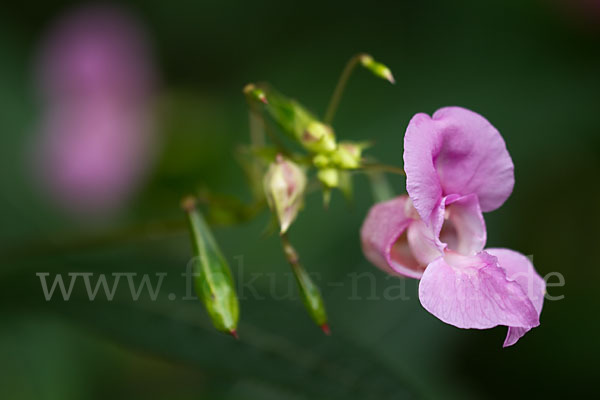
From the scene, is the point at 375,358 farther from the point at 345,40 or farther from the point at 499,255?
the point at 345,40

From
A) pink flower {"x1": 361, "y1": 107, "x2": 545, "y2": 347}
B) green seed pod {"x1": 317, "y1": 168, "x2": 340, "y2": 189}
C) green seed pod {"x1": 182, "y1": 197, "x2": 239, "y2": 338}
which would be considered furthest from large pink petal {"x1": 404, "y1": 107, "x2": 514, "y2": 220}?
green seed pod {"x1": 182, "y1": 197, "x2": 239, "y2": 338}

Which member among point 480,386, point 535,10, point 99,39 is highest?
point 99,39

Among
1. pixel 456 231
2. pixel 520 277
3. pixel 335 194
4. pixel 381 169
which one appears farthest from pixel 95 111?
pixel 520 277

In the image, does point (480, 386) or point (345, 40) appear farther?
point (345, 40)

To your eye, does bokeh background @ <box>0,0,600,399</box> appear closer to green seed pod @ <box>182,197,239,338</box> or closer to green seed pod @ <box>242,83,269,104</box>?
green seed pod @ <box>182,197,239,338</box>

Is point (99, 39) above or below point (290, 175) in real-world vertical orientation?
above

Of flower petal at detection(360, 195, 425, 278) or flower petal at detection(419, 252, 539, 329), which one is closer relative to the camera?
flower petal at detection(419, 252, 539, 329)

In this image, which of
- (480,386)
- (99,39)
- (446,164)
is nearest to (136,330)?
(446,164)
